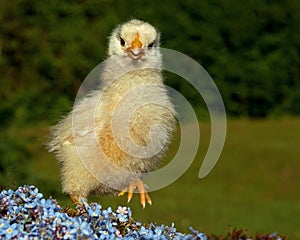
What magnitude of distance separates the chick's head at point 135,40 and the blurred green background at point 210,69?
34.8 ft

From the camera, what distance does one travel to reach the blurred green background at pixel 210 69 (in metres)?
17.2

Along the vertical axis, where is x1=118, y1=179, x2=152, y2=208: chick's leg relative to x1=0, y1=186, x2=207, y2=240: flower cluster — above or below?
above

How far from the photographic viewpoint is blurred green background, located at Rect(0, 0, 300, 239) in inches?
676

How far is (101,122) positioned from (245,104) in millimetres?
16741

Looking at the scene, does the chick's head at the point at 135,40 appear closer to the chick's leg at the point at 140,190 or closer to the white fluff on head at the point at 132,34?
the white fluff on head at the point at 132,34

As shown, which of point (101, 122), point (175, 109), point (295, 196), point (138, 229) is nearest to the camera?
point (138, 229)

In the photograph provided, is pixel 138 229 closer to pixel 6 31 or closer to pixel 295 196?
pixel 295 196

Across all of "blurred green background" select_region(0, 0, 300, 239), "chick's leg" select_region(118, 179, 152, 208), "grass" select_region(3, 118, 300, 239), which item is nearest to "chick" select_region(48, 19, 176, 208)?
"chick's leg" select_region(118, 179, 152, 208)

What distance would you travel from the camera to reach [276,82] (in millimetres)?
21141

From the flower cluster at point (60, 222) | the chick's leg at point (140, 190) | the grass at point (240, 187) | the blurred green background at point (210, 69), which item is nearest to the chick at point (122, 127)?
the chick's leg at point (140, 190)

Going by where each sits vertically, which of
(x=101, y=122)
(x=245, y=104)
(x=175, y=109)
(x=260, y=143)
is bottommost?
(x=101, y=122)

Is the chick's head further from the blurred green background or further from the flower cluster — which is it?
the blurred green background

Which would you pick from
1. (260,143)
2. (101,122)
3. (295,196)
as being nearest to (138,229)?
(101,122)

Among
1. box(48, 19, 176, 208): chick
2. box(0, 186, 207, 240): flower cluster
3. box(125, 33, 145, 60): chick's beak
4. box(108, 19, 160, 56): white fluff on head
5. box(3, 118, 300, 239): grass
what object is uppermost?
box(3, 118, 300, 239): grass
